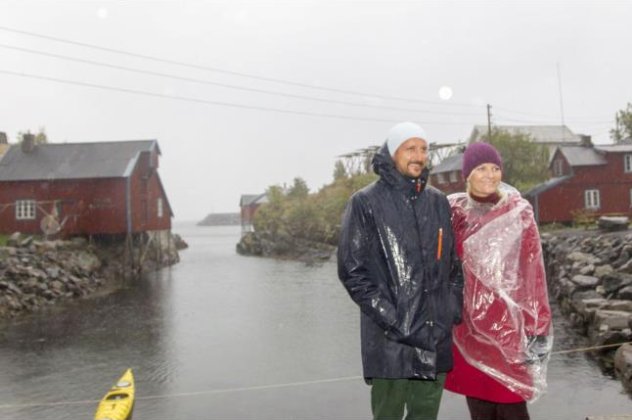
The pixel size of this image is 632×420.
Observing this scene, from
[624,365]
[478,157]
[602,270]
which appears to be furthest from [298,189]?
[478,157]

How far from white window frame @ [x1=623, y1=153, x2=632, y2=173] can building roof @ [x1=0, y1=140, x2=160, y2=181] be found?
30748mm

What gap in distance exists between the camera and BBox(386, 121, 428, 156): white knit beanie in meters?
3.47

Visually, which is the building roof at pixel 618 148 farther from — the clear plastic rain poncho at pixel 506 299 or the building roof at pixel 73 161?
the clear plastic rain poncho at pixel 506 299

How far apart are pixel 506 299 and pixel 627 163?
119 feet

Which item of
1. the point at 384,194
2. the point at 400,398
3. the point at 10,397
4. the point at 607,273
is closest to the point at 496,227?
the point at 384,194

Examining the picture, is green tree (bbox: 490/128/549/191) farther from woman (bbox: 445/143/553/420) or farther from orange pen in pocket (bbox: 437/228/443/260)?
orange pen in pocket (bbox: 437/228/443/260)

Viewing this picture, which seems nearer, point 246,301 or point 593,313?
point 593,313

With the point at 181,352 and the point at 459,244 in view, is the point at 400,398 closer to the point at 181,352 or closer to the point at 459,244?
the point at 459,244

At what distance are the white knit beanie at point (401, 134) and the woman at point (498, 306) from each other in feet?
1.95

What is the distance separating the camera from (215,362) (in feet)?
43.2

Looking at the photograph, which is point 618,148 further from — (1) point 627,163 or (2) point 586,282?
(2) point 586,282

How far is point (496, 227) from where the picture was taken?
3.70 metres

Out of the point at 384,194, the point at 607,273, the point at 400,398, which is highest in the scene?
the point at 384,194

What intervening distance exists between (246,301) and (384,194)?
20.5 m
